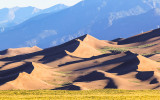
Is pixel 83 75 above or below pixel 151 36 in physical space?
below

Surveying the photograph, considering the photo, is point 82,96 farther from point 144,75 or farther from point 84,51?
point 84,51

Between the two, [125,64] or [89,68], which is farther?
[89,68]

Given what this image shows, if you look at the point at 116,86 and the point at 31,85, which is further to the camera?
the point at 31,85

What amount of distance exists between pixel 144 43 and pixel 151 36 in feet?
23.6

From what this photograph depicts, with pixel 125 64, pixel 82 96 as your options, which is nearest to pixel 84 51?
pixel 125 64

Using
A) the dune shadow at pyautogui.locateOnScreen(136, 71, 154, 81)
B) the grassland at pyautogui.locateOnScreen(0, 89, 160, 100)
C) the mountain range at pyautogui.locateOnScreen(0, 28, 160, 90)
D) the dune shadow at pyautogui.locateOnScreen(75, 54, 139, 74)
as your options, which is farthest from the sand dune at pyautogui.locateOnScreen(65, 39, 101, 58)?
the grassland at pyautogui.locateOnScreen(0, 89, 160, 100)

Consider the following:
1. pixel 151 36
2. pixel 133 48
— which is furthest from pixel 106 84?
pixel 151 36

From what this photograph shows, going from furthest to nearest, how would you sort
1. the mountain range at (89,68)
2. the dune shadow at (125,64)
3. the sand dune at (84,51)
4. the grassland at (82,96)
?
the sand dune at (84,51), the dune shadow at (125,64), the mountain range at (89,68), the grassland at (82,96)

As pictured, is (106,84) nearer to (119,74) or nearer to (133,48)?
(119,74)

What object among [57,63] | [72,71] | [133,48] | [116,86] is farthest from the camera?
[133,48]

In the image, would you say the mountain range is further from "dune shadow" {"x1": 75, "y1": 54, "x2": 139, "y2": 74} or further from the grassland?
the grassland

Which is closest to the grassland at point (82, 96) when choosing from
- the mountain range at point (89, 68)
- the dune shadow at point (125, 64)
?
the mountain range at point (89, 68)

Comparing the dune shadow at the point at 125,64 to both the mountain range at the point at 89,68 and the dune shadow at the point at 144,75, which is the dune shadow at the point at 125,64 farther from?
the dune shadow at the point at 144,75

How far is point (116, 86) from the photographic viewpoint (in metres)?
75.0
